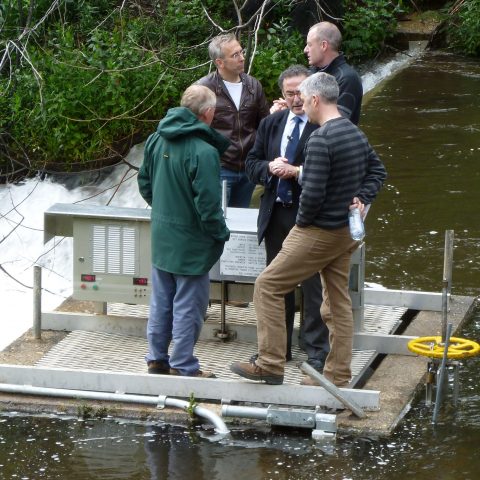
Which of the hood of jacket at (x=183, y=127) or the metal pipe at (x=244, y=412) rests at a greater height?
the hood of jacket at (x=183, y=127)

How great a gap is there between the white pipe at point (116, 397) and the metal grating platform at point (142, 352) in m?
0.37

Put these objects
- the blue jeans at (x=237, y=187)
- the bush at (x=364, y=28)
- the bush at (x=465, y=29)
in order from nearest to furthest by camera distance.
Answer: the blue jeans at (x=237, y=187) < the bush at (x=364, y=28) < the bush at (x=465, y=29)

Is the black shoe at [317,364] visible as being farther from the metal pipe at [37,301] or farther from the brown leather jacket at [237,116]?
the metal pipe at [37,301]

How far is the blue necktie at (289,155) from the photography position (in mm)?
6621

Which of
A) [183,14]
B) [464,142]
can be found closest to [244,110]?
A: [464,142]

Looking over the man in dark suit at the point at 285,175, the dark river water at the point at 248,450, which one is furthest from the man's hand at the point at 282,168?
the dark river water at the point at 248,450

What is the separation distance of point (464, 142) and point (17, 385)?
7.21 metres

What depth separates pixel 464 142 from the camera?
12.7 meters

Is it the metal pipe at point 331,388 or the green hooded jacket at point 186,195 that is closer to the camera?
the metal pipe at point 331,388

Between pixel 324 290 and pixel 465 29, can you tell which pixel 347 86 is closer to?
pixel 324 290

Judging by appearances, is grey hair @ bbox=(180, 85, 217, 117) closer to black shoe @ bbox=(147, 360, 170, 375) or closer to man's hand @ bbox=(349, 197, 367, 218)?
man's hand @ bbox=(349, 197, 367, 218)

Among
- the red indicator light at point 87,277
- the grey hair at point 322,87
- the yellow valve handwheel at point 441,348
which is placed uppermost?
the grey hair at point 322,87

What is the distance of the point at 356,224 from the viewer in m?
6.07

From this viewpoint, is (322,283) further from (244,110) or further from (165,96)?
(165,96)
